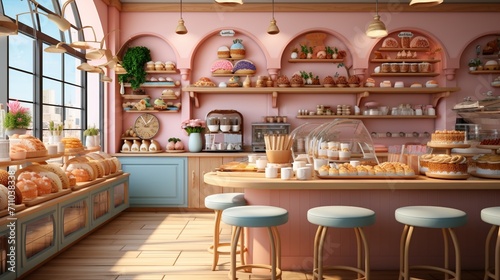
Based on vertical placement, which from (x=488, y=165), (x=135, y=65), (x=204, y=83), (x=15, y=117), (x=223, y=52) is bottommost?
(x=488, y=165)

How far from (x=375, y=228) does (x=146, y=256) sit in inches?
81.3

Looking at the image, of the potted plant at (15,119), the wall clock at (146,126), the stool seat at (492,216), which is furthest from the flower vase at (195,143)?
the stool seat at (492,216)

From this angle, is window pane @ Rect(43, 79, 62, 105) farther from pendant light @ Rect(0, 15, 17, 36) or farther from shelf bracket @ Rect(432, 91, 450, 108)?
shelf bracket @ Rect(432, 91, 450, 108)

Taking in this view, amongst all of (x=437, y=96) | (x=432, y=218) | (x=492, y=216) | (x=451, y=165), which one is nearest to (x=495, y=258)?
(x=492, y=216)

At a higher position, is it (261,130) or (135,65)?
(135,65)

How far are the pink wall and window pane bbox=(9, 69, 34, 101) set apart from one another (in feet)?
5.89

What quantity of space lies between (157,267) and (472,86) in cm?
547

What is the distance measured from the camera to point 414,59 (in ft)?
21.3

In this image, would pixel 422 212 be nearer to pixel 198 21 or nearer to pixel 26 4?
pixel 26 4

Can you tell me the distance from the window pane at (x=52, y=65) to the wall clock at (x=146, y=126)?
5.08 ft

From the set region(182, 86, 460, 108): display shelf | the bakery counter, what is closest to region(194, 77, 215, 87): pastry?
region(182, 86, 460, 108): display shelf

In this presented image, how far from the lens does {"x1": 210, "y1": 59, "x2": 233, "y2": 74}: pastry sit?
6.49m

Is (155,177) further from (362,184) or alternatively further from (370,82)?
(362,184)

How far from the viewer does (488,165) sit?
3.25 m
